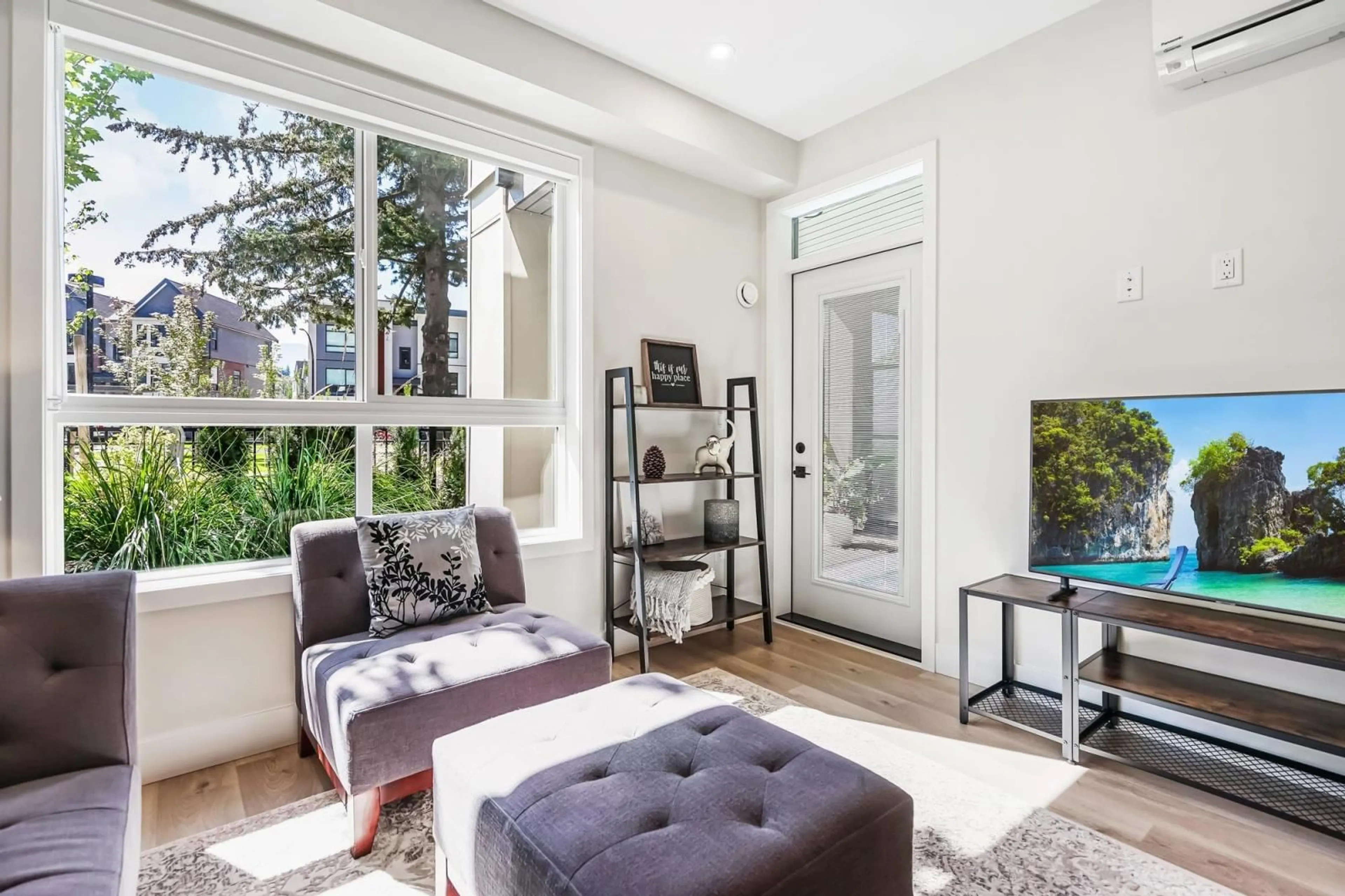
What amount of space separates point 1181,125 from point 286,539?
11.6 ft

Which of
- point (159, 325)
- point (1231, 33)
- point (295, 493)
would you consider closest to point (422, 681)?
point (295, 493)

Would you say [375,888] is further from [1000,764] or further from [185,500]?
[1000,764]

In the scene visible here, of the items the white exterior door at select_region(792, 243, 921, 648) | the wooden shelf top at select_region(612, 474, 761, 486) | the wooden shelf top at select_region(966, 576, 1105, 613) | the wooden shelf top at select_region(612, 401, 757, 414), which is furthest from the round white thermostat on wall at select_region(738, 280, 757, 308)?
the wooden shelf top at select_region(966, 576, 1105, 613)

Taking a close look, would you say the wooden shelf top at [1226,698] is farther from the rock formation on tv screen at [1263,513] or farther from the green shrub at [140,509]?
the green shrub at [140,509]

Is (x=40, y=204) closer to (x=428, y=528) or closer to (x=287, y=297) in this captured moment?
(x=287, y=297)

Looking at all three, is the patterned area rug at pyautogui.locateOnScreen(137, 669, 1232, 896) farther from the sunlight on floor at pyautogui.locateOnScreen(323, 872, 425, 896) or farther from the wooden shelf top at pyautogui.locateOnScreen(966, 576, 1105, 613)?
the wooden shelf top at pyautogui.locateOnScreen(966, 576, 1105, 613)

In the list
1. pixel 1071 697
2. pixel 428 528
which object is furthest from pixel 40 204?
pixel 1071 697

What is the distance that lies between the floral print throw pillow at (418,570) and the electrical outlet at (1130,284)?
2.55 meters

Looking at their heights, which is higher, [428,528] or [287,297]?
[287,297]

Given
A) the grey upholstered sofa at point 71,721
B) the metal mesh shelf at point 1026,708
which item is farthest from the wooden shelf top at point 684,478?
the grey upholstered sofa at point 71,721

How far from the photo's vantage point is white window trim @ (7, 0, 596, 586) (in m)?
1.92

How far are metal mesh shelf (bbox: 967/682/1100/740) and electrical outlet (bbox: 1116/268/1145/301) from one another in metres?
1.50

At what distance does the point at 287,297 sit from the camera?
8.09 feet

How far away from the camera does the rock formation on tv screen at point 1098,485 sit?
221 cm
